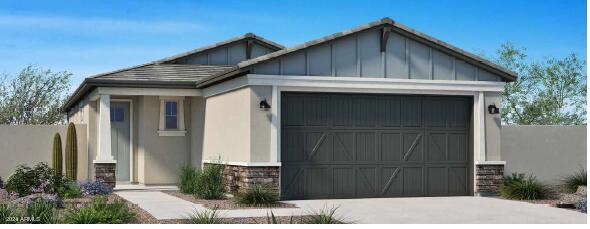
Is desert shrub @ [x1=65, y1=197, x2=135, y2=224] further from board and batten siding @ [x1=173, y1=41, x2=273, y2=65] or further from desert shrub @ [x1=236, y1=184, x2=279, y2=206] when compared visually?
board and batten siding @ [x1=173, y1=41, x2=273, y2=65]

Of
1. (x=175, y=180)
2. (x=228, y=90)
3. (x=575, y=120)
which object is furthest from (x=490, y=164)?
(x=575, y=120)

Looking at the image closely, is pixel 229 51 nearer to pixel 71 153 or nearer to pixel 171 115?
pixel 171 115

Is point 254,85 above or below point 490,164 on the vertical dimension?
above

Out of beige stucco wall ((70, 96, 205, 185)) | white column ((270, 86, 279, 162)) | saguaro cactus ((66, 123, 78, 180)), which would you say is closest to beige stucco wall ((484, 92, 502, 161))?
white column ((270, 86, 279, 162))

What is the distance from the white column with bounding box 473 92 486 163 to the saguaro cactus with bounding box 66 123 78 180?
9.60 meters

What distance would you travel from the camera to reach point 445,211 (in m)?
14.8

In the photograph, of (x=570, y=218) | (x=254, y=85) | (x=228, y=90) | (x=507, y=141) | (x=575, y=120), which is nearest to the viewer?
(x=570, y=218)

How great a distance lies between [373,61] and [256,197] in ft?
13.5

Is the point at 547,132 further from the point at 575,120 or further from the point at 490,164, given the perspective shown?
the point at 575,120

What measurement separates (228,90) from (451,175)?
5.27 m

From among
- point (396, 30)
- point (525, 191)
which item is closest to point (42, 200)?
point (396, 30)

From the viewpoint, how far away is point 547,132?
70.8ft

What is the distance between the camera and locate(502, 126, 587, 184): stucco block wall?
2109 centimetres

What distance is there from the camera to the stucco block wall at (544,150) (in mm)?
21094
